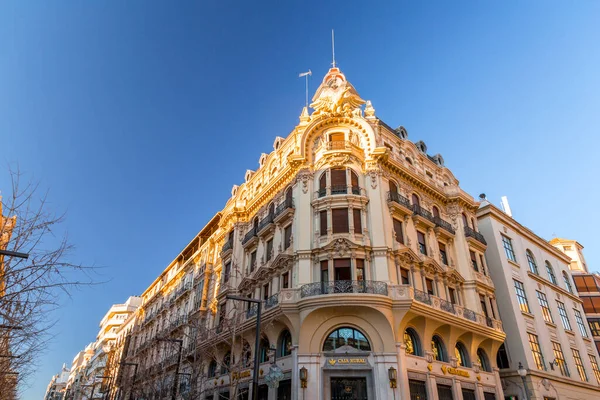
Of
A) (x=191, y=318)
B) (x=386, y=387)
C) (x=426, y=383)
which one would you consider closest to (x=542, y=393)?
(x=426, y=383)

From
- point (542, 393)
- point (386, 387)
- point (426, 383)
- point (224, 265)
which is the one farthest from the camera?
point (224, 265)

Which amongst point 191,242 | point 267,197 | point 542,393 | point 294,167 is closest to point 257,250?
point 267,197

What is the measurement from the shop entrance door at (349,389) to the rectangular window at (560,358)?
63.8 ft

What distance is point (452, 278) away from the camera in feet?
89.4

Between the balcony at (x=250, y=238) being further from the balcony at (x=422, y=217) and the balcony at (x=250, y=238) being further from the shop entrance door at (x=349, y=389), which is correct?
the shop entrance door at (x=349, y=389)

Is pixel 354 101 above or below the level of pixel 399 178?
above

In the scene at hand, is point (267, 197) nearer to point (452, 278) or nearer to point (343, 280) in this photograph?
point (343, 280)

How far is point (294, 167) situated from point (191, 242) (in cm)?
2222

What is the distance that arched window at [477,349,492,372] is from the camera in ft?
85.8

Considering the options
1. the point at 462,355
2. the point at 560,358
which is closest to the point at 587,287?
the point at 560,358

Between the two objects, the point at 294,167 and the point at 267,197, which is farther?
the point at 267,197

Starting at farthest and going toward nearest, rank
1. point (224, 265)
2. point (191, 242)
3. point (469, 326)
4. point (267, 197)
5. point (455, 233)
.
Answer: point (191, 242), point (224, 265), point (267, 197), point (455, 233), point (469, 326)

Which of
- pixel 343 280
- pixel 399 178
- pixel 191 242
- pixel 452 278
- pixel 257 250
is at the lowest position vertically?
pixel 343 280

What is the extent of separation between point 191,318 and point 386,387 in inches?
845
